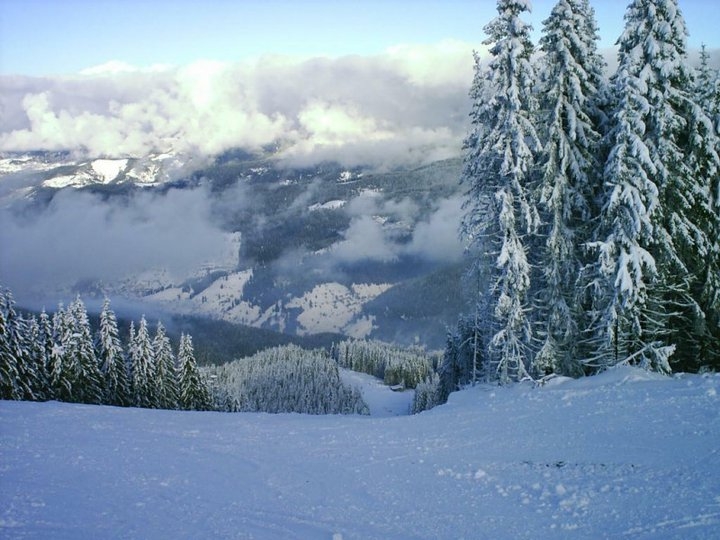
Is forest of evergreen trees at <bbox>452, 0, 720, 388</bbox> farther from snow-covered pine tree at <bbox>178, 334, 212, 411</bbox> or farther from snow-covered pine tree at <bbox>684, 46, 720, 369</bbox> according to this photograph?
snow-covered pine tree at <bbox>178, 334, 212, 411</bbox>

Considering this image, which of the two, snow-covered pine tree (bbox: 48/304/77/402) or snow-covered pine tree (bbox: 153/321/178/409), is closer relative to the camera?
snow-covered pine tree (bbox: 48/304/77/402)

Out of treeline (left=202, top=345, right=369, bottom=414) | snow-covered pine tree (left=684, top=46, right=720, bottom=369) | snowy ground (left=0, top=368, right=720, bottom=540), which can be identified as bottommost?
treeline (left=202, top=345, right=369, bottom=414)

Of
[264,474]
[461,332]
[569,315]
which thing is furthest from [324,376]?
[264,474]

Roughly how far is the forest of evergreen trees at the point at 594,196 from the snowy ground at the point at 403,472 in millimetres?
4156

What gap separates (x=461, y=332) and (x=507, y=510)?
38.9m

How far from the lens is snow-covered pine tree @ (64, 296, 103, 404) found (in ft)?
137

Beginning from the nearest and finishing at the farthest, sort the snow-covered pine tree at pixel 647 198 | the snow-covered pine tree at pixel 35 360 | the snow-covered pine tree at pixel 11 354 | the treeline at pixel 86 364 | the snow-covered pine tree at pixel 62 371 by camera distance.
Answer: the snow-covered pine tree at pixel 647 198 → the snow-covered pine tree at pixel 11 354 → the treeline at pixel 86 364 → the snow-covered pine tree at pixel 35 360 → the snow-covered pine tree at pixel 62 371

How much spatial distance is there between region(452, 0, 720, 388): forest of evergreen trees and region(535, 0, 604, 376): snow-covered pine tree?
2.6 inches

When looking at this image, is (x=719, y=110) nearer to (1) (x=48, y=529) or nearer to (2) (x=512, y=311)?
(2) (x=512, y=311)

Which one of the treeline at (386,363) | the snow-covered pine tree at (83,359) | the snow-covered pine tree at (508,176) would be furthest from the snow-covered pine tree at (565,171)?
the treeline at (386,363)

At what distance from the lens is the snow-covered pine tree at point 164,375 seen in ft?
158

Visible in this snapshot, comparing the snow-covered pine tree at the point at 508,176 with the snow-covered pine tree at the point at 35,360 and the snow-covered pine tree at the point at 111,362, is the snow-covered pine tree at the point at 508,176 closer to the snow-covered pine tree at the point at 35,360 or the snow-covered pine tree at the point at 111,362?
the snow-covered pine tree at the point at 35,360

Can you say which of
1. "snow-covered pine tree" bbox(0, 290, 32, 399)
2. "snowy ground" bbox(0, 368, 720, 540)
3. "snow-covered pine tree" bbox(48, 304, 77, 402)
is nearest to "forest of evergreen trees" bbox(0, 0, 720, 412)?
"snowy ground" bbox(0, 368, 720, 540)

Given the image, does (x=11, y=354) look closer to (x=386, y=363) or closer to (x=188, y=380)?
(x=188, y=380)
